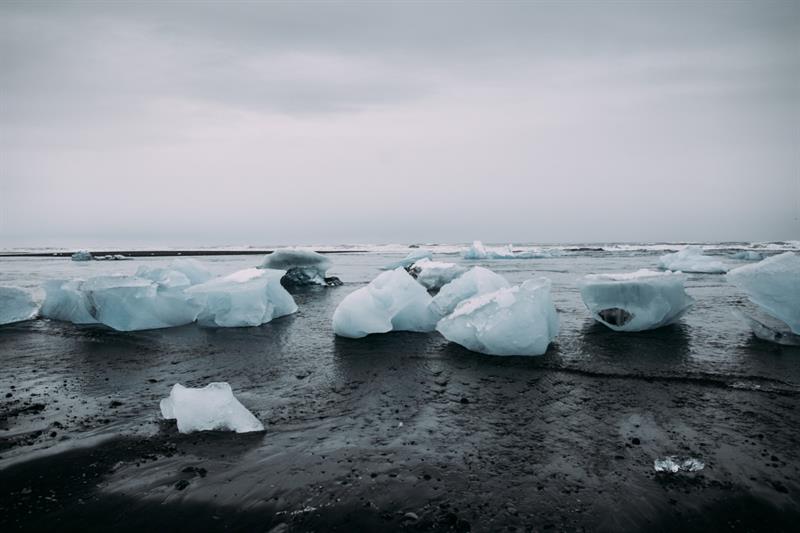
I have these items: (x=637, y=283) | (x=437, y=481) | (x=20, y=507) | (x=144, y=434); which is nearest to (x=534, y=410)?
(x=437, y=481)

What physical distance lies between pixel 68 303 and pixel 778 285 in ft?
34.4

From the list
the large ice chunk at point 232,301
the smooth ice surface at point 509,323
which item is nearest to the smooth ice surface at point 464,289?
the smooth ice surface at point 509,323

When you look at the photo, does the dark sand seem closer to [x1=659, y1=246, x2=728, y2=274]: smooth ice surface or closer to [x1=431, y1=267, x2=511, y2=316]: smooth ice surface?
[x1=431, y1=267, x2=511, y2=316]: smooth ice surface

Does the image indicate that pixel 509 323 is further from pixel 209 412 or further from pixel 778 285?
pixel 778 285

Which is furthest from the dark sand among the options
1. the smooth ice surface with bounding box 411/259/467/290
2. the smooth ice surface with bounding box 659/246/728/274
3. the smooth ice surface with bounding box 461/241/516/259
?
the smooth ice surface with bounding box 461/241/516/259

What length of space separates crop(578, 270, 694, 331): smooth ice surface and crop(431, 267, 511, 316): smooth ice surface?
52.1 inches

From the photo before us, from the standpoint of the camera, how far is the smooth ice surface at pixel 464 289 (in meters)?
6.32

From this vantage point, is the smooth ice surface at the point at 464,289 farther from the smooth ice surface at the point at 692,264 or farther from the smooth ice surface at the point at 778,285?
the smooth ice surface at the point at 692,264

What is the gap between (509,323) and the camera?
4707 millimetres

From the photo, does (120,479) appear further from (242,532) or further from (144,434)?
(242,532)

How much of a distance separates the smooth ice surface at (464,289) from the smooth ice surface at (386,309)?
6.6 inches

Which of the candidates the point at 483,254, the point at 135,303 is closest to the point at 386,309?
the point at 135,303

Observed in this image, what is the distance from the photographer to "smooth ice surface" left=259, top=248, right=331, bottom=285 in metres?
12.0

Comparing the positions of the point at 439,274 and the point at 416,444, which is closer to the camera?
the point at 416,444
